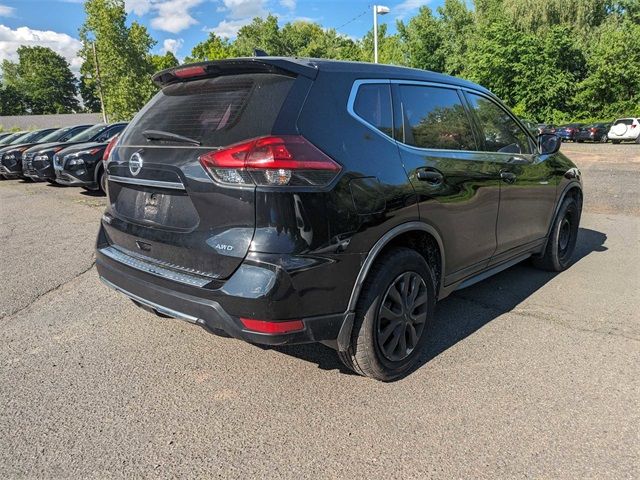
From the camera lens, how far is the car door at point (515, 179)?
12.9 feet

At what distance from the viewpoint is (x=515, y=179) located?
406 cm

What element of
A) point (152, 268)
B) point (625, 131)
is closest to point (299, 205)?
point (152, 268)

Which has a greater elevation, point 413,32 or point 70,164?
point 413,32

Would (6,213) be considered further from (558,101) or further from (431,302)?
(558,101)

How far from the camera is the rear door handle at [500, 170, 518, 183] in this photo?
3889 millimetres

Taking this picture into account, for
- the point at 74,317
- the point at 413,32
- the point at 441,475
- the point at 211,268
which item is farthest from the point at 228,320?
the point at 413,32

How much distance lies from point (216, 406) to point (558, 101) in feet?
140

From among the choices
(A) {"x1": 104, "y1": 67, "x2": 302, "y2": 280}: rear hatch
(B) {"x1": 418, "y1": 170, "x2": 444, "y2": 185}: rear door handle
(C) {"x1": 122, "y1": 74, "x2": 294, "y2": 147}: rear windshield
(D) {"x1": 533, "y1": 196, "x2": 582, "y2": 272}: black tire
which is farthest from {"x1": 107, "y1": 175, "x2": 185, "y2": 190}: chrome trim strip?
(D) {"x1": 533, "y1": 196, "x2": 582, "y2": 272}: black tire

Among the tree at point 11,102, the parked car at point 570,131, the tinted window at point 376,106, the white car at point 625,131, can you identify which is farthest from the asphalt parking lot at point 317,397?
the tree at point 11,102

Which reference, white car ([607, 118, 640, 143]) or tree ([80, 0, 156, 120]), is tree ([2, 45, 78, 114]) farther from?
white car ([607, 118, 640, 143])

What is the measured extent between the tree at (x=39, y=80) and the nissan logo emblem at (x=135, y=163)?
4063 inches

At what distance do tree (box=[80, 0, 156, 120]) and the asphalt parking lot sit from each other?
35146 millimetres

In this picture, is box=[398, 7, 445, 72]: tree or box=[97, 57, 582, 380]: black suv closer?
box=[97, 57, 582, 380]: black suv

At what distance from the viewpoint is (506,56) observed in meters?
37.5
